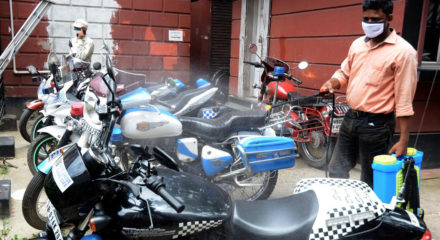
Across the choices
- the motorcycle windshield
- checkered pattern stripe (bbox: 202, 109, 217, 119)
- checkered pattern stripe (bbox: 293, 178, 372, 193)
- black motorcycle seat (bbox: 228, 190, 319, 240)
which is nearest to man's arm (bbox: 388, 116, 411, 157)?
checkered pattern stripe (bbox: 293, 178, 372, 193)

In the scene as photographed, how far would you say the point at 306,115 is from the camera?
5305mm

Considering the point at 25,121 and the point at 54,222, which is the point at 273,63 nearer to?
the point at 25,121

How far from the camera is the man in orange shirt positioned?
2.63 m

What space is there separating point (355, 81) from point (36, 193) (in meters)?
2.79

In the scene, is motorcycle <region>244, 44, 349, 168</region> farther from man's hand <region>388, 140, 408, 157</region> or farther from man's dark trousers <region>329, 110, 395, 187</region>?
man's hand <region>388, 140, 408, 157</region>

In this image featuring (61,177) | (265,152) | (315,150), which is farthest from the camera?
(315,150)

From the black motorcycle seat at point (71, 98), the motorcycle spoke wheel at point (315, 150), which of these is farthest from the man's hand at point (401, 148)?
the black motorcycle seat at point (71, 98)

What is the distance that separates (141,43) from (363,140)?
7.72 meters

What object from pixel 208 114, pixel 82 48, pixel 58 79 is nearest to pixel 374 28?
pixel 208 114

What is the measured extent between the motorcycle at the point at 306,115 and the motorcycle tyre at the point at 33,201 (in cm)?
319

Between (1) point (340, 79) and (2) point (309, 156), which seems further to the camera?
(2) point (309, 156)

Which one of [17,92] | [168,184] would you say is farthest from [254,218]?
[17,92]

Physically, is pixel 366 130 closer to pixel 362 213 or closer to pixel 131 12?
pixel 362 213

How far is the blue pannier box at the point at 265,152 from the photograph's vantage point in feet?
10.6
